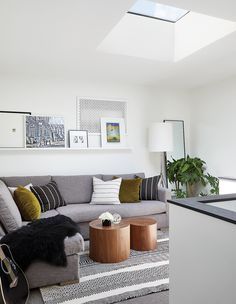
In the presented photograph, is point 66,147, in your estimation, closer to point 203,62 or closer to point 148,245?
point 148,245

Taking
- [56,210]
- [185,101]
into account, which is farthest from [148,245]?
[185,101]

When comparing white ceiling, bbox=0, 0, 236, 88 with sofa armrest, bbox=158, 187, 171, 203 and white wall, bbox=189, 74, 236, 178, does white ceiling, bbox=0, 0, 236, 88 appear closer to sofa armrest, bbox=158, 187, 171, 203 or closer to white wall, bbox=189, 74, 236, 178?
white wall, bbox=189, 74, 236, 178

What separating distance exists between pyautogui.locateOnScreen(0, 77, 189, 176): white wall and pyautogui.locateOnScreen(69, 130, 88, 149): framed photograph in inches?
5.2

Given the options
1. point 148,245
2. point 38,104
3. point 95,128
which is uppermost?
point 38,104

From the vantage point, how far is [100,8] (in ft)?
7.16

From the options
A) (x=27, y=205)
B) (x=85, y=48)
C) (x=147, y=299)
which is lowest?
(x=147, y=299)

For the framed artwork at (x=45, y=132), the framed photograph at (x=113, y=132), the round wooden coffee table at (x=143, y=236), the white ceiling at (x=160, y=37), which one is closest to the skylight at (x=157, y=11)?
the white ceiling at (x=160, y=37)

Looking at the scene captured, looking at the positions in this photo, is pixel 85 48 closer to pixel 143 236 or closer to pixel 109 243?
pixel 109 243

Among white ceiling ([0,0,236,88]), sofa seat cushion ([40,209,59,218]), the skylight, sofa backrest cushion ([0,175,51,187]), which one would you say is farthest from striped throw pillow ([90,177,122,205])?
the skylight

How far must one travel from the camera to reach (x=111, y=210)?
11.8ft

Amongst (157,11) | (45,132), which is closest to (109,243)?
(45,132)

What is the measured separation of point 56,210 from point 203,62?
2.74m

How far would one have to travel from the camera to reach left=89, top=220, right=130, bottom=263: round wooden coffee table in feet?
9.33

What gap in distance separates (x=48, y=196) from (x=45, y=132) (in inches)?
43.9
